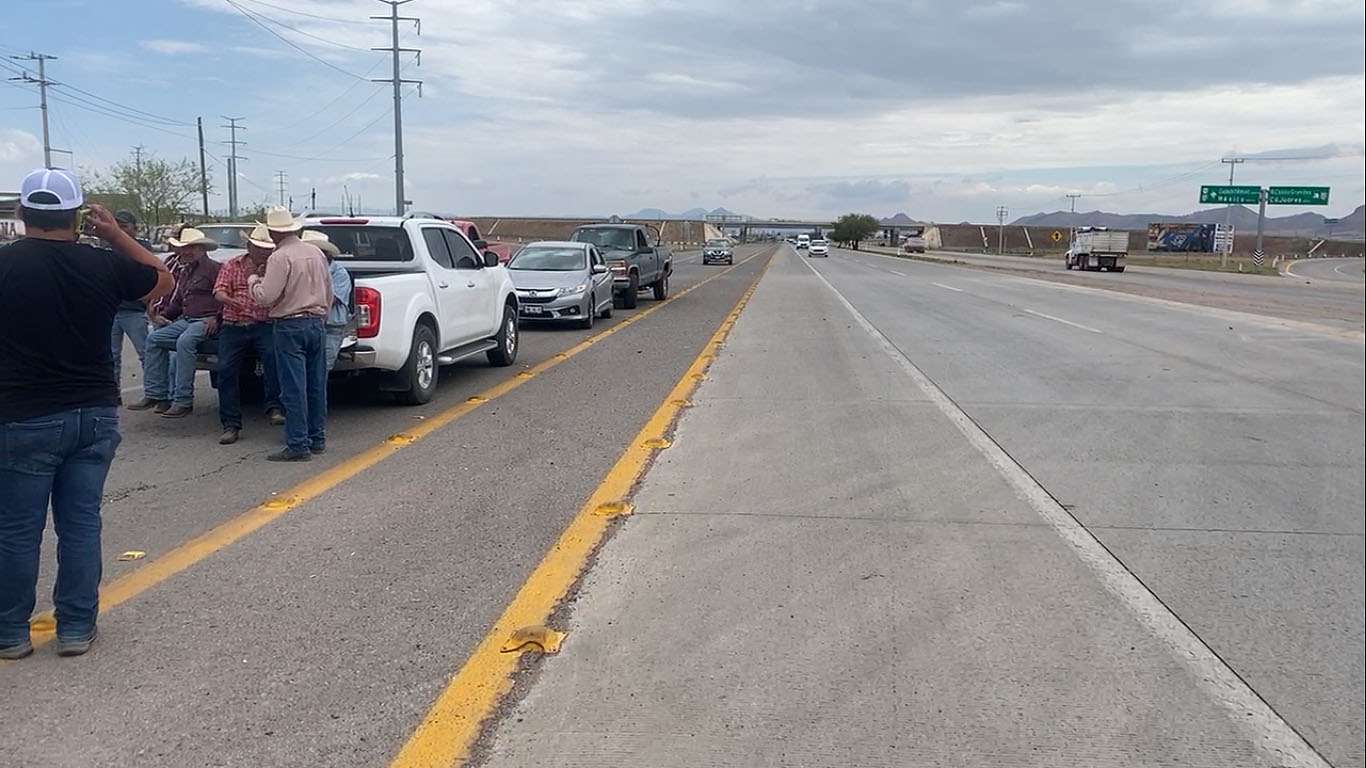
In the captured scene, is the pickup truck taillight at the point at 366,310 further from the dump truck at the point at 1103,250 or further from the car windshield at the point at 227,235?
the dump truck at the point at 1103,250

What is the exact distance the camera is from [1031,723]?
11.8 ft

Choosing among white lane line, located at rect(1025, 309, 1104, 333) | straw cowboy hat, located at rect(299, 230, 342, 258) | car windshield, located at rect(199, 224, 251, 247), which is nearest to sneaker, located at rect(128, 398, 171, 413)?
straw cowboy hat, located at rect(299, 230, 342, 258)

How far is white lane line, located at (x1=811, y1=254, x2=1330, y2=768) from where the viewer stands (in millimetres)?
3420

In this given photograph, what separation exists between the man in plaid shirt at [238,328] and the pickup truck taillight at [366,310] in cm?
87

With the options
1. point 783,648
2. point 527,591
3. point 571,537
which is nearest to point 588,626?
point 527,591

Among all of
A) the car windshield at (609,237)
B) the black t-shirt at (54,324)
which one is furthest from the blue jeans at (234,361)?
the car windshield at (609,237)

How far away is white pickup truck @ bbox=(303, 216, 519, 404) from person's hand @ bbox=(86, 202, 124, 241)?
419cm

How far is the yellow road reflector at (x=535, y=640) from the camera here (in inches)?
166

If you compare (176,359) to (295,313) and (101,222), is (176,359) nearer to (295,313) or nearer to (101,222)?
(295,313)

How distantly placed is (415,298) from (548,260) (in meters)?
9.10

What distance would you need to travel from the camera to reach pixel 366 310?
880 cm

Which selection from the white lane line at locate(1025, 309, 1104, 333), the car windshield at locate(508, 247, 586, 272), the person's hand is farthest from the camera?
the car windshield at locate(508, 247, 586, 272)

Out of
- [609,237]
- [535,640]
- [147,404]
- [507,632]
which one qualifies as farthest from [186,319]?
[609,237]

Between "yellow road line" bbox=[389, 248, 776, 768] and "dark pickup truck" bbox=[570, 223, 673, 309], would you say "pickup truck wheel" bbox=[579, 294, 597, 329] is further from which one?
"yellow road line" bbox=[389, 248, 776, 768]
